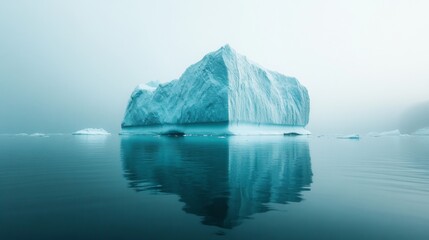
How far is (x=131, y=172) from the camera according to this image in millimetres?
6062

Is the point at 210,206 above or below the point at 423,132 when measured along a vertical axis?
below

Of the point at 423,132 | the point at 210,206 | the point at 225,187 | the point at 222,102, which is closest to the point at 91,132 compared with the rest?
the point at 222,102

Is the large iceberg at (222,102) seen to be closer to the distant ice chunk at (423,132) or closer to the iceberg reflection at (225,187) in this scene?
the iceberg reflection at (225,187)

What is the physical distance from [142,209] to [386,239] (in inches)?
108

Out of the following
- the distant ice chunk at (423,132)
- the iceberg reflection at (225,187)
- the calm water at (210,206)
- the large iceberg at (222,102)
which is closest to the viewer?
the calm water at (210,206)

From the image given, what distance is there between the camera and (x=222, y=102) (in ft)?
101

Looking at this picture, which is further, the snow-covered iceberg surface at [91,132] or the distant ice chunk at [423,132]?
the distant ice chunk at [423,132]

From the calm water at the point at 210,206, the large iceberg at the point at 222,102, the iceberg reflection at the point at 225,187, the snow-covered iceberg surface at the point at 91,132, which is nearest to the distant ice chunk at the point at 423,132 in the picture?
the large iceberg at the point at 222,102

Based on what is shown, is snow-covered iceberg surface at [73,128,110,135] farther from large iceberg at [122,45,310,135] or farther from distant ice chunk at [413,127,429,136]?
distant ice chunk at [413,127,429,136]

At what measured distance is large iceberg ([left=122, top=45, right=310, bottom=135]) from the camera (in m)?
31.8

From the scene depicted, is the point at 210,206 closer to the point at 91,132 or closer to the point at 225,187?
the point at 225,187

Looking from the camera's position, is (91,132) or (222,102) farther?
(91,132)

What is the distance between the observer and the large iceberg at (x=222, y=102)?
31.8 meters

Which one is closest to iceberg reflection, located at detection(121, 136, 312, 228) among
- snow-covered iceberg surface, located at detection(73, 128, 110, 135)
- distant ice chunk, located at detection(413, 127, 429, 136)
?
snow-covered iceberg surface, located at detection(73, 128, 110, 135)
